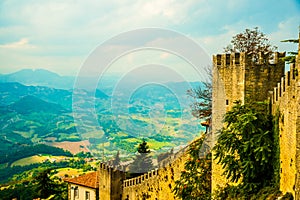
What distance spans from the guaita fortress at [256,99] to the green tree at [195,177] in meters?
0.77

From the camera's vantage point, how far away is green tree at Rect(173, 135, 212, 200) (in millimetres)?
17203

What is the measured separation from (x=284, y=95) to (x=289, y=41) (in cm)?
212

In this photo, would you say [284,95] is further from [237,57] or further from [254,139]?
[237,57]

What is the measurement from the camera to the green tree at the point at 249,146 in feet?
41.0

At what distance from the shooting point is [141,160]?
3209 centimetres

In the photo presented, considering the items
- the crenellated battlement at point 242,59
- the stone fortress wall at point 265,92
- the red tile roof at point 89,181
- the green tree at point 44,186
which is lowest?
the green tree at point 44,186

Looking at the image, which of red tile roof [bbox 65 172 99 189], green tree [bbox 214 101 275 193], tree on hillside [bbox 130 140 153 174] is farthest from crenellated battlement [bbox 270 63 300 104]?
red tile roof [bbox 65 172 99 189]

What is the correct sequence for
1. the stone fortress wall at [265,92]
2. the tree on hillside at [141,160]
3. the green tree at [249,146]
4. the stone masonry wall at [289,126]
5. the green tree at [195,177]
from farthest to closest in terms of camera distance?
the tree on hillside at [141,160], the green tree at [195,177], the green tree at [249,146], the stone fortress wall at [265,92], the stone masonry wall at [289,126]

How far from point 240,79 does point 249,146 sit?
2.59 metres

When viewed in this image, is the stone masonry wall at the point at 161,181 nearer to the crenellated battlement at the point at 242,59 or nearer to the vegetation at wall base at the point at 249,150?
the vegetation at wall base at the point at 249,150

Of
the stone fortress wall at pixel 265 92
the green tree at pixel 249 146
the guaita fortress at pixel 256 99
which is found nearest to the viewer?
the guaita fortress at pixel 256 99

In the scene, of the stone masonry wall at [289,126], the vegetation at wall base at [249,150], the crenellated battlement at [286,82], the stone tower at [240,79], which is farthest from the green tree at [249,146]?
the crenellated battlement at [286,82]

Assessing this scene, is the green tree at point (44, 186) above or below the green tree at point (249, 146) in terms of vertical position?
below

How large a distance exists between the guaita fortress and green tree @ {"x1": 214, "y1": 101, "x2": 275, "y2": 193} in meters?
0.51
